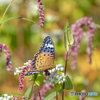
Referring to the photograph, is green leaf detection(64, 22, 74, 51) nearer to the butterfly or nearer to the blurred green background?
the butterfly

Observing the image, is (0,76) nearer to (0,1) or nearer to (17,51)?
(17,51)

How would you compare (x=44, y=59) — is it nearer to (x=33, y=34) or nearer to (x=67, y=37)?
(x=67, y=37)

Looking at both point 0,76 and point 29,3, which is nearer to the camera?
point 29,3

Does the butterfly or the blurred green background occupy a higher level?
the blurred green background

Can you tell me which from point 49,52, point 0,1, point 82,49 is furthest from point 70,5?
point 49,52

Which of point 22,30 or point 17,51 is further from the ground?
point 22,30

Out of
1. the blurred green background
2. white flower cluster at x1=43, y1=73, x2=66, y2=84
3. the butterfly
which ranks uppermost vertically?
the blurred green background

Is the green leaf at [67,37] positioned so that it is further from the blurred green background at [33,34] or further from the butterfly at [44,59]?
the blurred green background at [33,34]

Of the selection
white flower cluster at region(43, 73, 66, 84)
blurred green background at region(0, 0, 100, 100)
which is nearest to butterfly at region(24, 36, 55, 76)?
white flower cluster at region(43, 73, 66, 84)

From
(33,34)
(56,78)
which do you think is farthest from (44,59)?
(33,34)
